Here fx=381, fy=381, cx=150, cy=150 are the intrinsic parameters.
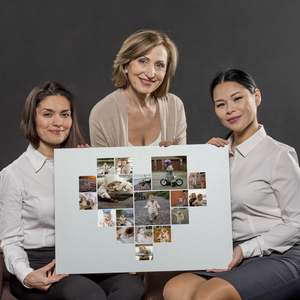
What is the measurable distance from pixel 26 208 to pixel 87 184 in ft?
1.23

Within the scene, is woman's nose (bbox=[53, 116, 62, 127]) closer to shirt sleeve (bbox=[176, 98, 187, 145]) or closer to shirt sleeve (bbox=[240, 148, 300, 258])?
shirt sleeve (bbox=[176, 98, 187, 145])

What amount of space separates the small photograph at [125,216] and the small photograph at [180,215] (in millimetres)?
189

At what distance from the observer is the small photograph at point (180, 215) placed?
172cm

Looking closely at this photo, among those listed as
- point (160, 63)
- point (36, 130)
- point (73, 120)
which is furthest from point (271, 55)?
point (36, 130)

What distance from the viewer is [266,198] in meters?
1.79

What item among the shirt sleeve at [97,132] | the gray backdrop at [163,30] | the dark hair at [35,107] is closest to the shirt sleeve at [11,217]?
the dark hair at [35,107]

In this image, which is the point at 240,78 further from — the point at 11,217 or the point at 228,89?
the point at 11,217

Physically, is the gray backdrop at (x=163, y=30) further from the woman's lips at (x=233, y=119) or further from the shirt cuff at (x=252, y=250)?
the shirt cuff at (x=252, y=250)

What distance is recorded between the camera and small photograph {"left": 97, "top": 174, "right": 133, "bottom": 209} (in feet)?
5.62

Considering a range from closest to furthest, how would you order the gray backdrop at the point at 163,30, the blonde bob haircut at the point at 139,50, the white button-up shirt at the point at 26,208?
1. the white button-up shirt at the point at 26,208
2. the blonde bob haircut at the point at 139,50
3. the gray backdrop at the point at 163,30

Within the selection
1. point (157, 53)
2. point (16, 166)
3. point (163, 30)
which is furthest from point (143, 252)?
point (163, 30)

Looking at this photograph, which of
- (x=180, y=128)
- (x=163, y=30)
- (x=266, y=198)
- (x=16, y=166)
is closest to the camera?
(x=266, y=198)

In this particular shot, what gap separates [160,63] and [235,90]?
595 mm

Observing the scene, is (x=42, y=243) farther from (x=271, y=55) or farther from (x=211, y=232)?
(x=271, y=55)
